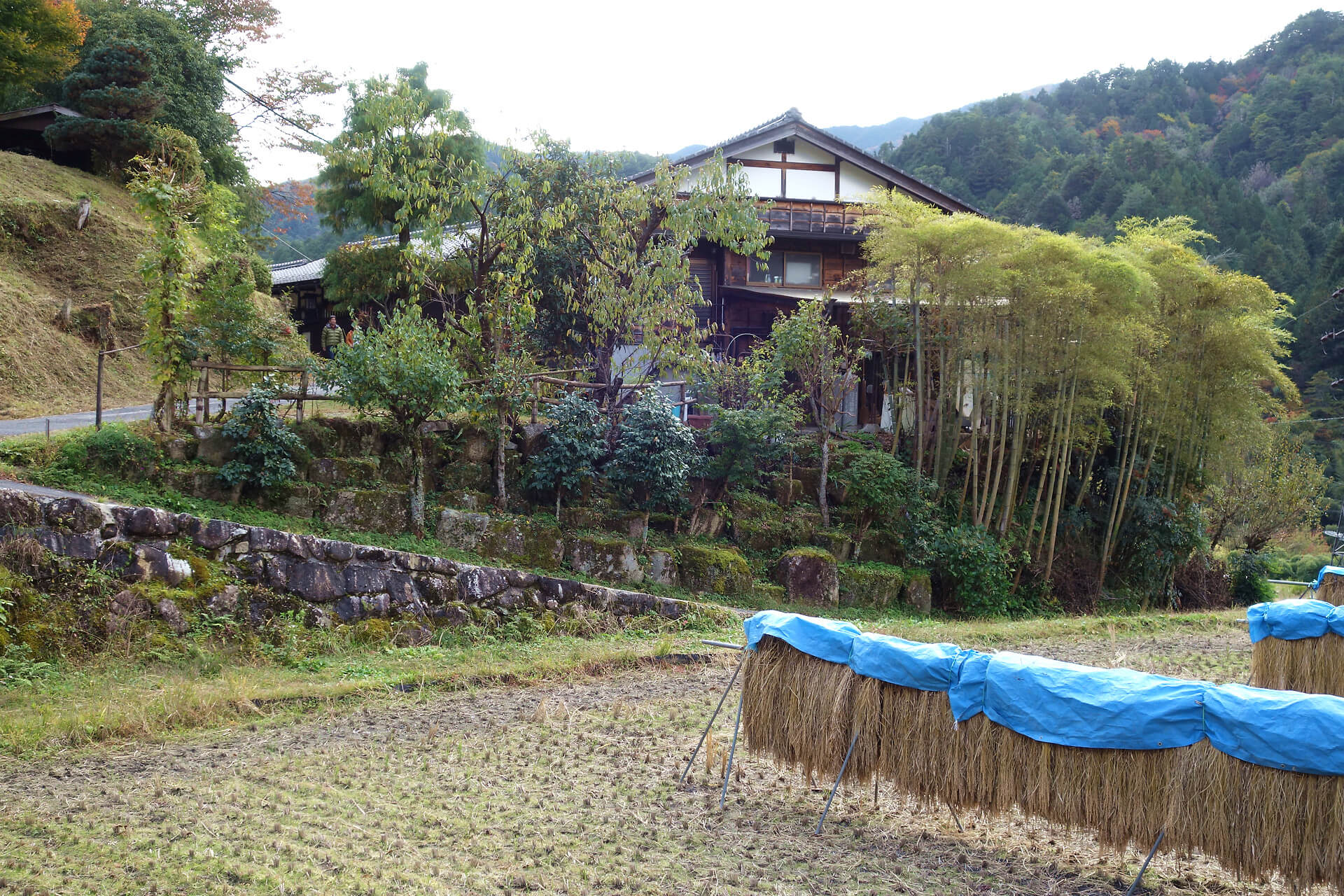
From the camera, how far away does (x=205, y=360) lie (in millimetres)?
12586

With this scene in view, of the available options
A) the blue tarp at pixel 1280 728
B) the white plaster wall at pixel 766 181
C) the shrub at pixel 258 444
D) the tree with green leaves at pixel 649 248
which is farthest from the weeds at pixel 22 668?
the white plaster wall at pixel 766 181

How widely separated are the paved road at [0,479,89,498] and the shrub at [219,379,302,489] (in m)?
1.76

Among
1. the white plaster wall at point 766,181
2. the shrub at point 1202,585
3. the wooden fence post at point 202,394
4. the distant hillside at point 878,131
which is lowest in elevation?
the shrub at point 1202,585

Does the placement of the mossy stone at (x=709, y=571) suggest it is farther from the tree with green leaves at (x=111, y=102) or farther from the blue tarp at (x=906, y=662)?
Result: the tree with green leaves at (x=111, y=102)

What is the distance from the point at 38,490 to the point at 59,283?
10.2 m

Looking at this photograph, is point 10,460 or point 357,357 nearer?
point 10,460

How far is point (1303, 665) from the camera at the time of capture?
9109 mm

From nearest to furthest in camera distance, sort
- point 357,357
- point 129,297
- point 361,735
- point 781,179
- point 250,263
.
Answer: point 361,735 → point 357,357 → point 129,297 → point 250,263 → point 781,179

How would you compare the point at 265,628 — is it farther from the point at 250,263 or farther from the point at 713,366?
the point at 250,263

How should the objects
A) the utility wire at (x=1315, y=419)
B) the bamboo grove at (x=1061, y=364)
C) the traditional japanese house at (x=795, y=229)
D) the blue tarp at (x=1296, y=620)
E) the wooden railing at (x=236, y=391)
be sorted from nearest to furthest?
1. the blue tarp at (x=1296, y=620)
2. the wooden railing at (x=236, y=391)
3. the bamboo grove at (x=1061, y=364)
4. the traditional japanese house at (x=795, y=229)
5. the utility wire at (x=1315, y=419)

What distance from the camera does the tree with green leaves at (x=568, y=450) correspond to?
1412cm

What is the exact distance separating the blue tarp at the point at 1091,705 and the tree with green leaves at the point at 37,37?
23.3 metres

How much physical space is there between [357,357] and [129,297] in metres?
8.97

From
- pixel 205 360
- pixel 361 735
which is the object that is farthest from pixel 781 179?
pixel 361 735
